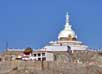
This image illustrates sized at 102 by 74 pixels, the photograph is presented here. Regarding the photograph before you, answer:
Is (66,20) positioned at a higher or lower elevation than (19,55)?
higher

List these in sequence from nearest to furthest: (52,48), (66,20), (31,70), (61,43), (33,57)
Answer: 1. (31,70)
2. (33,57)
3. (52,48)
4. (61,43)
5. (66,20)

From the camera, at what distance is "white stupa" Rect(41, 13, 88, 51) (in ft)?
388

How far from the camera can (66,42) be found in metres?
130

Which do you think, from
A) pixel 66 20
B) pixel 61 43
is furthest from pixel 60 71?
pixel 66 20

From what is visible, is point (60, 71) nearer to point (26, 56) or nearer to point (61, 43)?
point (26, 56)

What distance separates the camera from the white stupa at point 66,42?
388ft

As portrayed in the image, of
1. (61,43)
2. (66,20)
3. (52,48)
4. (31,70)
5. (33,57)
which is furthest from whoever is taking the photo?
(66,20)

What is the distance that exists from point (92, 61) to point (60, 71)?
1302 centimetres

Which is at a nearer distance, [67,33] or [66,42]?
[66,42]

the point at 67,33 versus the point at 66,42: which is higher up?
the point at 67,33

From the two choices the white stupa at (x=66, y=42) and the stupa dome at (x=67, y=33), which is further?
the stupa dome at (x=67, y=33)

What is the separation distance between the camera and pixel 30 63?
9725 centimetres

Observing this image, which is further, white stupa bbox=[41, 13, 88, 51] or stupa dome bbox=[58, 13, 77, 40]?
stupa dome bbox=[58, 13, 77, 40]

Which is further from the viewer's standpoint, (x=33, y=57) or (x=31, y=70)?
(x=33, y=57)
